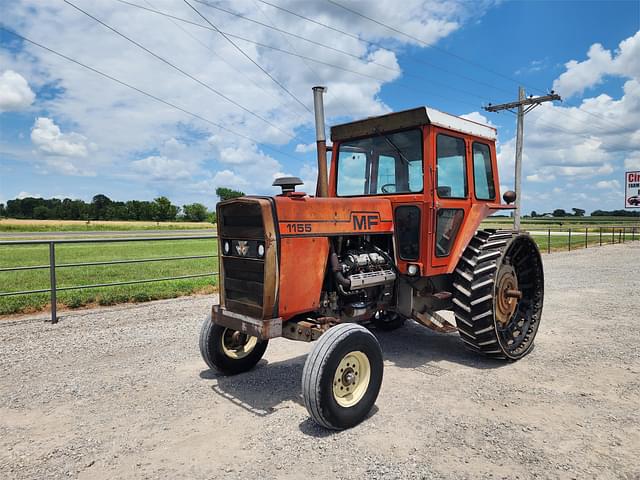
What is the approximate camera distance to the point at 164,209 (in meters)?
75.8

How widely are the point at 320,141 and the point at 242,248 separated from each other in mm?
1481

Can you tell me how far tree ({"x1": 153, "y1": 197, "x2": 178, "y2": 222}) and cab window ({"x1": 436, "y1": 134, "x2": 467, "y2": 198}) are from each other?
245 ft

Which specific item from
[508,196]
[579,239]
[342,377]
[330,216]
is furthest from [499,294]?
[579,239]

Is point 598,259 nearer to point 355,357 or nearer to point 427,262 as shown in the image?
Answer: point 427,262

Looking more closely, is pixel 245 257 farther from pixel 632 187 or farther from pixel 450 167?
pixel 632 187

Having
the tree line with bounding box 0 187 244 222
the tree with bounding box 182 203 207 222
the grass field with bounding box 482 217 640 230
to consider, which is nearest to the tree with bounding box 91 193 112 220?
the tree line with bounding box 0 187 244 222

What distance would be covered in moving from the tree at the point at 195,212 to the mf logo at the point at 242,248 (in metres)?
74.4

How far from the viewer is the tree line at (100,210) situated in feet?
224

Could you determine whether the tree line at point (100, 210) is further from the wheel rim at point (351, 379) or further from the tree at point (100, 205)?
the wheel rim at point (351, 379)

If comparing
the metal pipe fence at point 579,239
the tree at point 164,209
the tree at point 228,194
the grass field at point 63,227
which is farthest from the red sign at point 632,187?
the tree at point 164,209

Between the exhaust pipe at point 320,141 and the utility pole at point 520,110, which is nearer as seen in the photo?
the exhaust pipe at point 320,141

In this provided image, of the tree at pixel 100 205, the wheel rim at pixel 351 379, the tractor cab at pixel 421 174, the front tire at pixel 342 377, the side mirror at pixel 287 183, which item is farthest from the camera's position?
the tree at pixel 100 205

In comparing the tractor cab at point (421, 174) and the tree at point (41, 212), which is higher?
the tree at point (41, 212)

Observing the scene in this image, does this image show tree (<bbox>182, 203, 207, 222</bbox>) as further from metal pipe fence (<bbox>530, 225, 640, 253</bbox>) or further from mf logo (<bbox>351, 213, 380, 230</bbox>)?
mf logo (<bbox>351, 213, 380, 230</bbox>)
